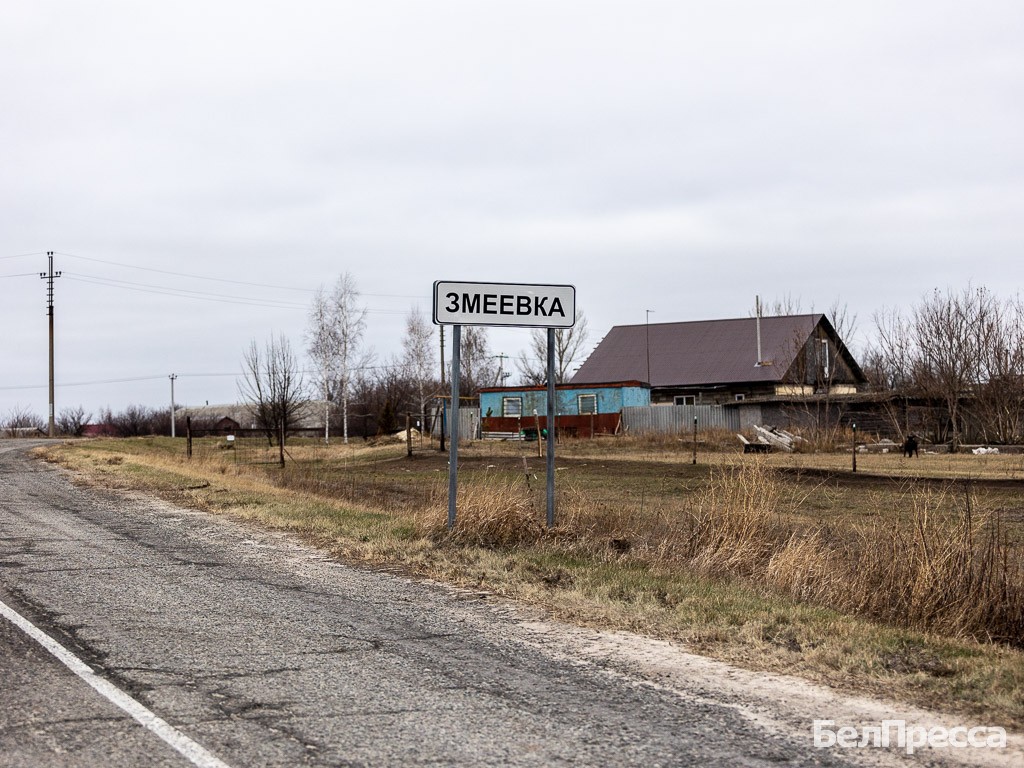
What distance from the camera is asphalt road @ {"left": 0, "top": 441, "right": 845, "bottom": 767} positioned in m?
4.59

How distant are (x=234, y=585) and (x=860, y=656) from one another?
5.40m

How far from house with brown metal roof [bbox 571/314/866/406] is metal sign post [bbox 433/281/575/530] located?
3981cm

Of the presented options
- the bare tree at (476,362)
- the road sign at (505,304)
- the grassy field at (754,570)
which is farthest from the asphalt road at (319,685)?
the bare tree at (476,362)

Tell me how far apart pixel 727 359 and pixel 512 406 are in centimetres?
1297

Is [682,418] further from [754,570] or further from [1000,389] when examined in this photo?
[754,570]

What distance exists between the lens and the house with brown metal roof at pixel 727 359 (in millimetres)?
52812

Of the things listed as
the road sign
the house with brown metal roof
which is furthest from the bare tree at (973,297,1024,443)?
the road sign

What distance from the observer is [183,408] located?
11106 cm

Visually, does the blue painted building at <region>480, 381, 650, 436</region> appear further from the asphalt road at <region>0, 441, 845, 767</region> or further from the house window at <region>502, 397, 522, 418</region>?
the asphalt road at <region>0, 441, 845, 767</region>

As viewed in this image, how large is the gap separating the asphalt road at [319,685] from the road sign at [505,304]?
335cm

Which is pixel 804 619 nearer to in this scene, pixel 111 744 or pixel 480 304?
pixel 111 744

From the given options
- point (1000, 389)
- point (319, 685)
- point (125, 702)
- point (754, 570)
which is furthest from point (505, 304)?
point (1000, 389)

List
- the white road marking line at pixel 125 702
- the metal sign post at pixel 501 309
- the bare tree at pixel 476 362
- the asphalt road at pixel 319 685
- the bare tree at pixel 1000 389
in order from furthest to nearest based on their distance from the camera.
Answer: the bare tree at pixel 476 362
the bare tree at pixel 1000 389
the metal sign post at pixel 501 309
the asphalt road at pixel 319 685
the white road marking line at pixel 125 702

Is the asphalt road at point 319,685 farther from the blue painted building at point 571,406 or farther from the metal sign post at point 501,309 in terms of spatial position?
the blue painted building at point 571,406
